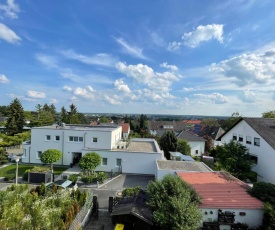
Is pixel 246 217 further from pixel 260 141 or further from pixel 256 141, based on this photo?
pixel 256 141

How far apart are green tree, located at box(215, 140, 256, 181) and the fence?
14.0m

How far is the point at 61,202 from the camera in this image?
11.6m

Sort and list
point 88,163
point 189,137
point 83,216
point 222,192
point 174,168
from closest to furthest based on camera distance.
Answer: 1. point 83,216
2. point 222,192
3. point 174,168
4. point 88,163
5. point 189,137

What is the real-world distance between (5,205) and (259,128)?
22907 millimetres

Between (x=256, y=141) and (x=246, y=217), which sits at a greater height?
(x=256, y=141)

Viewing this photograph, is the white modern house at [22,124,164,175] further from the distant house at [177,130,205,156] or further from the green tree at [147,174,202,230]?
the distant house at [177,130,205,156]

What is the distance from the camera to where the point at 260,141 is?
21.0 metres

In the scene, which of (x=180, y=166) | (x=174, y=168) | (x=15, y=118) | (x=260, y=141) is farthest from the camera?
(x=15, y=118)

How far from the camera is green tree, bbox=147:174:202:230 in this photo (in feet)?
30.6

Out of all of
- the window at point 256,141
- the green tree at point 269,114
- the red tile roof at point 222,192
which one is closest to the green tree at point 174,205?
the red tile roof at point 222,192

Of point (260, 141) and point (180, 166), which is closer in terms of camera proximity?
point (180, 166)

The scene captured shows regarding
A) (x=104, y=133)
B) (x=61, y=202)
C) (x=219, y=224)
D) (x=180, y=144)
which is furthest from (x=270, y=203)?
(x=180, y=144)

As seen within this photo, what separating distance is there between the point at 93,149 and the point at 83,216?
1279cm

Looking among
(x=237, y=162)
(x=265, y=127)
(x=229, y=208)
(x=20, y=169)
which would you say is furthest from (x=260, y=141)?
(x=20, y=169)
